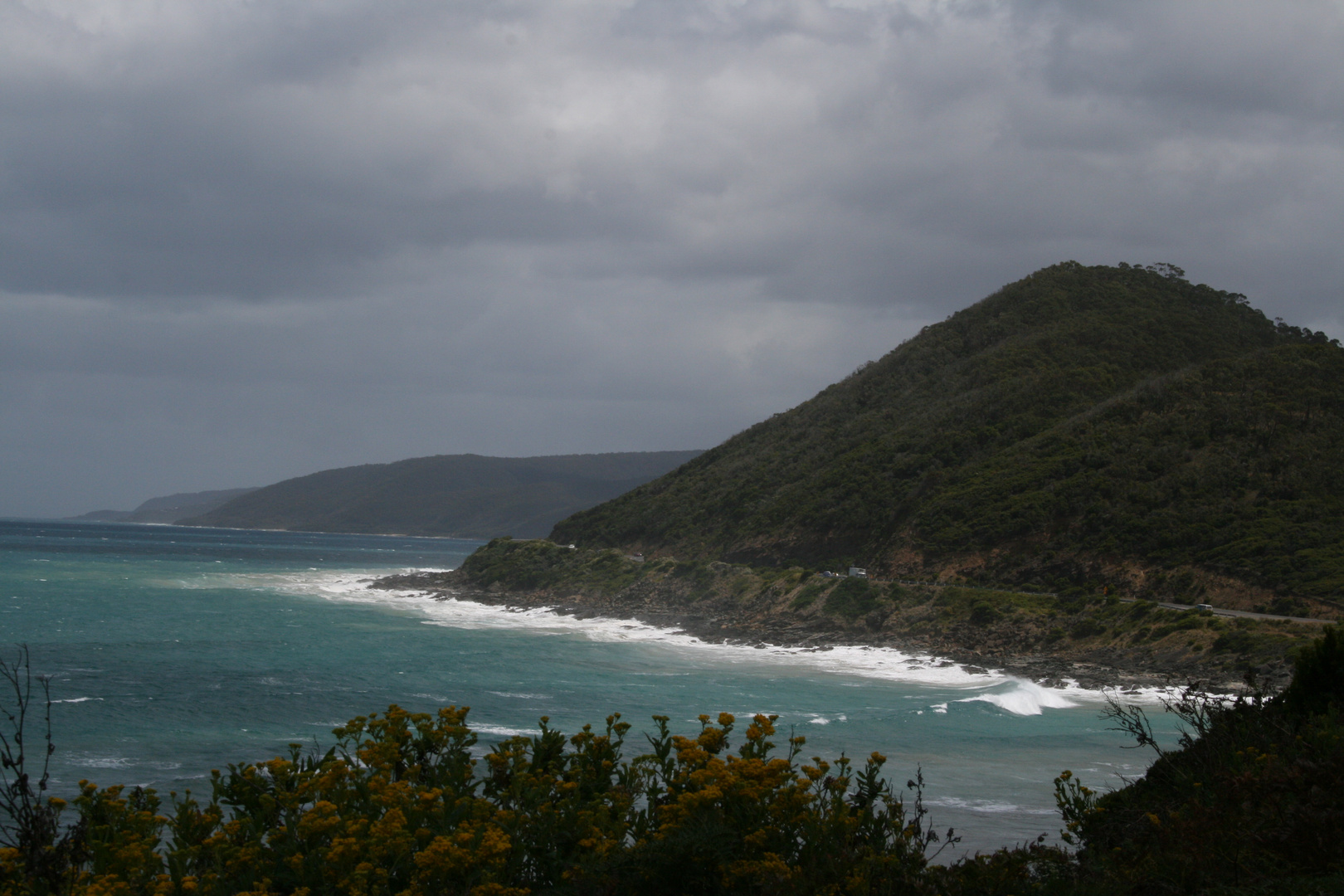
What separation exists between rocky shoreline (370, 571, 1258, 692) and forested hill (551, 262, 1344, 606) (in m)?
7.32

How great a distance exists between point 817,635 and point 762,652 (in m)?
3.89

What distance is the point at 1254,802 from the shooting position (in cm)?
599

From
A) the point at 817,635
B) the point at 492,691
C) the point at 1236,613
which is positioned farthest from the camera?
the point at 817,635

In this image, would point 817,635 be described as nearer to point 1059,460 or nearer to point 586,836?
point 1059,460

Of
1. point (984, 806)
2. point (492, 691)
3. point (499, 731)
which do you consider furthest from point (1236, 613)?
point (499, 731)

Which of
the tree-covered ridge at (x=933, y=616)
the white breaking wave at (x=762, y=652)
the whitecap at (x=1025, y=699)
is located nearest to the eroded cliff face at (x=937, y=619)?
the tree-covered ridge at (x=933, y=616)

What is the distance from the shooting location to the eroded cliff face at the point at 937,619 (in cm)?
3122

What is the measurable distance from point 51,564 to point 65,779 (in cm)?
8239

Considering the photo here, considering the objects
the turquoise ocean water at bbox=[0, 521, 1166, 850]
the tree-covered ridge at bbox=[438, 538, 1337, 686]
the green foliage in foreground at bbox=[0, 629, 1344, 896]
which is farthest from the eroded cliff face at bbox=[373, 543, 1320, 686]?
the green foliage in foreground at bbox=[0, 629, 1344, 896]

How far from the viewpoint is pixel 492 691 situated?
28.8m

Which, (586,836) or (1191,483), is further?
(1191,483)

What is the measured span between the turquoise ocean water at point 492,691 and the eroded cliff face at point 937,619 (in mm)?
2592

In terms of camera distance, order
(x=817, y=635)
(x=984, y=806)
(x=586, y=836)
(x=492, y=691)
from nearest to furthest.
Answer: (x=586, y=836)
(x=984, y=806)
(x=492, y=691)
(x=817, y=635)

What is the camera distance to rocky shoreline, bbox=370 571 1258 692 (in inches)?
1228
